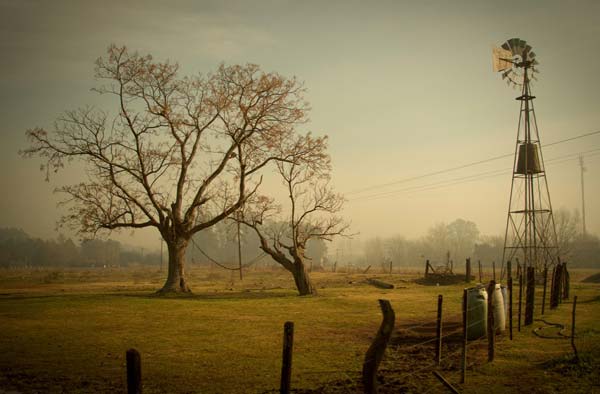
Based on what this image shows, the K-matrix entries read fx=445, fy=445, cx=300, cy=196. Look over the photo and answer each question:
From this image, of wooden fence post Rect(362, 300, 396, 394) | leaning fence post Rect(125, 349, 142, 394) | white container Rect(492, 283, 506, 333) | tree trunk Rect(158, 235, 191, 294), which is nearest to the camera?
leaning fence post Rect(125, 349, 142, 394)

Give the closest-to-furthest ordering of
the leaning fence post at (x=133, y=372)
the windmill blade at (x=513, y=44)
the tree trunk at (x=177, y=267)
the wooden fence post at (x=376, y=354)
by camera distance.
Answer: the leaning fence post at (x=133, y=372) → the wooden fence post at (x=376, y=354) → the tree trunk at (x=177, y=267) → the windmill blade at (x=513, y=44)

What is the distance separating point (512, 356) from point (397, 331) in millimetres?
4033

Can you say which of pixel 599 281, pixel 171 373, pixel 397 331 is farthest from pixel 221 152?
pixel 599 281

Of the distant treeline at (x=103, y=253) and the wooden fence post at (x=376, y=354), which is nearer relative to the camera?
the wooden fence post at (x=376, y=354)

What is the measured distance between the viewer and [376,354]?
255 inches

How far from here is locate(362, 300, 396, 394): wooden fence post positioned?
6340 millimetres

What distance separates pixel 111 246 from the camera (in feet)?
501

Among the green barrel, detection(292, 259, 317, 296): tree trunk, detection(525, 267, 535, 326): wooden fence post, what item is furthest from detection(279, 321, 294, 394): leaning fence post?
detection(292, 259, 317, 296): tree trunk

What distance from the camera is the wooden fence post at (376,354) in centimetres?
634

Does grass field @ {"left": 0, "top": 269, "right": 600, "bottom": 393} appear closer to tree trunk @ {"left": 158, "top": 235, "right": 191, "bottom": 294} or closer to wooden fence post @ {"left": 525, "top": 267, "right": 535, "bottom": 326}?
wooden fence post @ {"left": 525, "top": 267, "right": 535, "bottom": 326}

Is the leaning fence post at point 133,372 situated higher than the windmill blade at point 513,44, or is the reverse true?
the windmill blade at point 513,44

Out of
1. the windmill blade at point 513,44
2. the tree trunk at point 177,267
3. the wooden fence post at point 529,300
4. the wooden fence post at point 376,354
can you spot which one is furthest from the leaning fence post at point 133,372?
the windmill blade at point 513,44

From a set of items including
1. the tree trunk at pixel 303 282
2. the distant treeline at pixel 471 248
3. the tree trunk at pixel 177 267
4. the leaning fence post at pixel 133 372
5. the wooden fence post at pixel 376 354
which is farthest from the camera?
the distant treeline at pixel 471 248

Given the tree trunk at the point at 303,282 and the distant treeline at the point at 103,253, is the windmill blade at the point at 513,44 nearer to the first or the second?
the tree trunk at the point at 303,282
